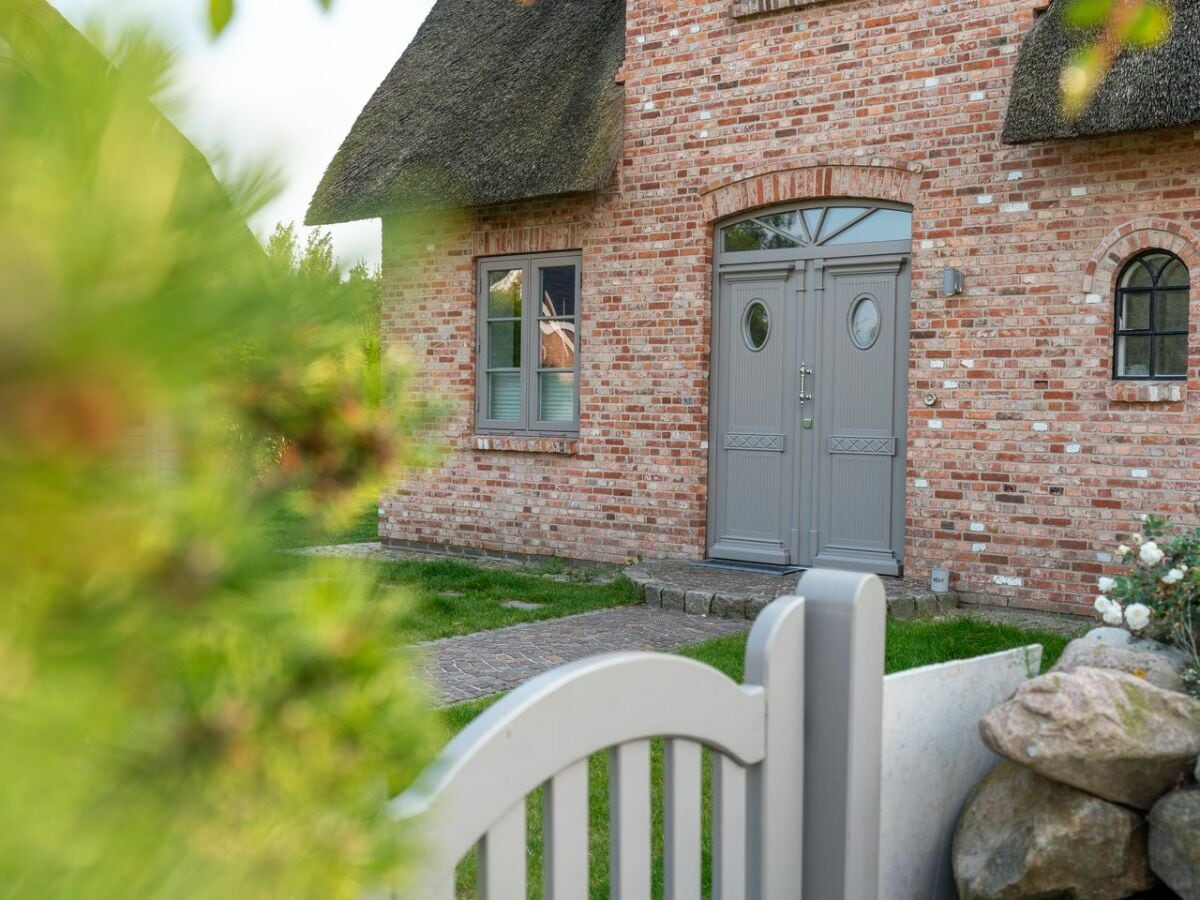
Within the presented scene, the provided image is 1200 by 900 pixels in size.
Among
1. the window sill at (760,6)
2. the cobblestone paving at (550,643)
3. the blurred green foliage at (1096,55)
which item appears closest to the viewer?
the cobblestone paving at (550,643)

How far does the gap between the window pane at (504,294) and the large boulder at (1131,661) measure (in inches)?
324

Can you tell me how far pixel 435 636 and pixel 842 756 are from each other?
572 centimetres

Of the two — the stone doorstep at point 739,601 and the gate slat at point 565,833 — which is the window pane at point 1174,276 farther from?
the gate slat at point 565,833

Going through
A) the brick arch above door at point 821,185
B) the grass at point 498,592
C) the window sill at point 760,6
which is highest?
the window sill at point 760,6

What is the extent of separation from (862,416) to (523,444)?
318cm

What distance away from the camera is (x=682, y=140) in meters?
10.3

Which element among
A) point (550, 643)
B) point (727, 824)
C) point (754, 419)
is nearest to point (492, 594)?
point (550, 643)

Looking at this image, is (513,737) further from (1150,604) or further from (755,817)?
(1150,604)

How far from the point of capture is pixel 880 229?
9.38 meters

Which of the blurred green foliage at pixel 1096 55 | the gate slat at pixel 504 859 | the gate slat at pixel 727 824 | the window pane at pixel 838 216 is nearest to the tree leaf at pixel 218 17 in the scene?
the gate slat at pixel 504 859

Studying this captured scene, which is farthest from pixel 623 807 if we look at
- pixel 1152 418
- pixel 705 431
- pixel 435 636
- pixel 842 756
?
pixel 705 431

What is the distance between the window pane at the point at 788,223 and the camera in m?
9.81

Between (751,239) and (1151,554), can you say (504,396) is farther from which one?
(1151,554)

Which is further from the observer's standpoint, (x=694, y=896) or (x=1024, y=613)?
(x=1024, y=613)
